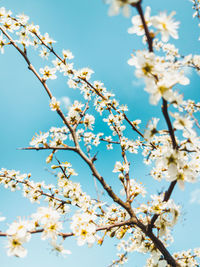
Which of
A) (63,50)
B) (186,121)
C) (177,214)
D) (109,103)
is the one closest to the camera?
(186,121)

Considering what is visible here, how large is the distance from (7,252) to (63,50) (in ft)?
11.1

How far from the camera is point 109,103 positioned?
14.0 ft

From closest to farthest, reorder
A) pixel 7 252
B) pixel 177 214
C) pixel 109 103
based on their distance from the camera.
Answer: pixel 7 252, pixel 177 214, pixel 109 103

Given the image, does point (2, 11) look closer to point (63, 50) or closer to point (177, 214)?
point (63, 50)

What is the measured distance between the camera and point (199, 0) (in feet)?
18.5

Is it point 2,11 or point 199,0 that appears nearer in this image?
point 2,11

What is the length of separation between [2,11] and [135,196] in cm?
368

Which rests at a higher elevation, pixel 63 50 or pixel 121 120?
pixel 63 50

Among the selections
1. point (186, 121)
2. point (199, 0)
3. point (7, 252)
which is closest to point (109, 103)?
point (186, 121)

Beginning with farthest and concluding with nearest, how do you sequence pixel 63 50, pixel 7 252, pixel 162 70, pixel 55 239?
pixel 63 50, pixel 55 239, pixel 7 252, pixel 162 70

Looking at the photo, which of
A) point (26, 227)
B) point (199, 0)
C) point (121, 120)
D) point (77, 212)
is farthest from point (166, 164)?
point (199, 0)

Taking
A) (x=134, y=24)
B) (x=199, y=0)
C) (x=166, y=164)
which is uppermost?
(x=199, y=0)

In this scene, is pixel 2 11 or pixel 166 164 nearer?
pixel 166 164

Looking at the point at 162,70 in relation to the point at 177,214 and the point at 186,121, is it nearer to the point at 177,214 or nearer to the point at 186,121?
the point at 186,121
